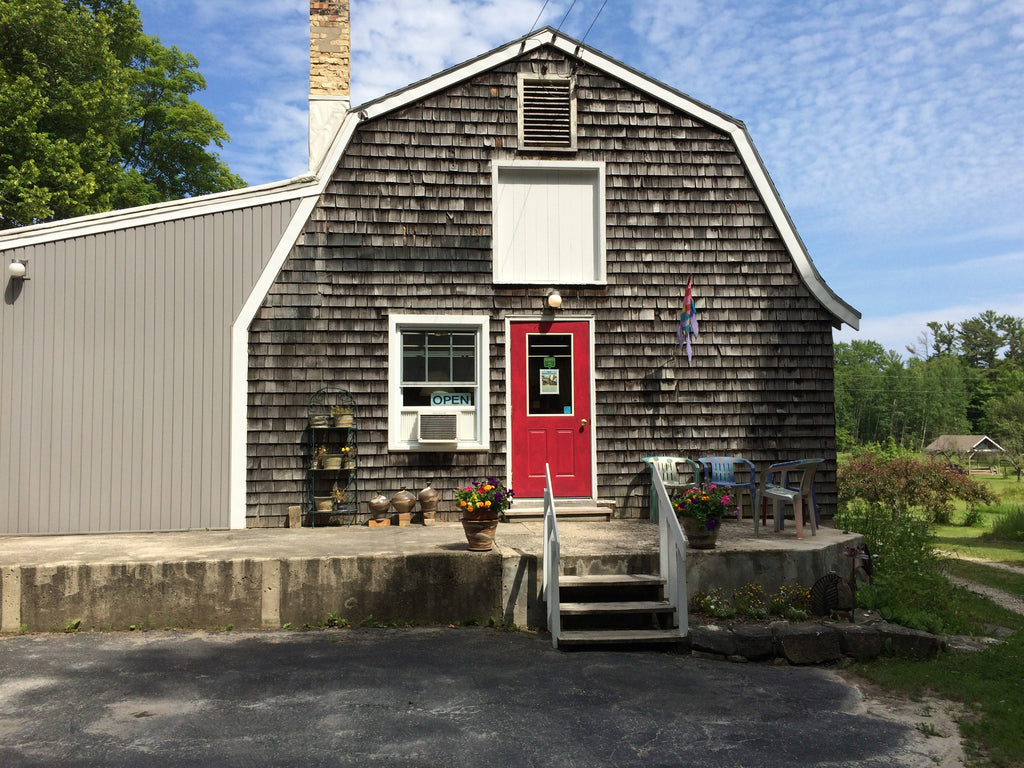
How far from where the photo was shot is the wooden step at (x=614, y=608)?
5.97 metres

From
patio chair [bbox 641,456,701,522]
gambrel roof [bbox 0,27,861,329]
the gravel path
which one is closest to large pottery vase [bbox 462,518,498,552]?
patio chair [bbox 641,456,701,522]

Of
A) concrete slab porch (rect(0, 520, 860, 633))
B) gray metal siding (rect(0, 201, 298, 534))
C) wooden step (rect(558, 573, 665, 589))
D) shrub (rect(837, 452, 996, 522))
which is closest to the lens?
concrete slab porch (rect(0, 520, 860, 633))

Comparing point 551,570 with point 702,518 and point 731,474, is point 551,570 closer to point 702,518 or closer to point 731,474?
point 702,518

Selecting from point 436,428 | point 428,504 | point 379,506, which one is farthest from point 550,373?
point 379,506

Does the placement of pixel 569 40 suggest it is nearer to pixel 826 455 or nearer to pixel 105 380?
pixel 826 455

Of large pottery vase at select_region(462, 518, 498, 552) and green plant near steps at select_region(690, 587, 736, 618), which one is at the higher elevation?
large pottery vase at select_region(462, 518, 498, 552)

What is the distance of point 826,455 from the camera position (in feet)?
29.4

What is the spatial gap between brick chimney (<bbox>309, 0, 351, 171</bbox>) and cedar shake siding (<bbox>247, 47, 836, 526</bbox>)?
0.76 meters

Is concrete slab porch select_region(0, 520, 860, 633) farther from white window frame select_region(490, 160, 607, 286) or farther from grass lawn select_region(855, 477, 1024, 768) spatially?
white window frame select_region(490, 160, 607, 286)

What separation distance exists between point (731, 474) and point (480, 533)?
3.27m

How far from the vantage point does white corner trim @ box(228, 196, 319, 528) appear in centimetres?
814

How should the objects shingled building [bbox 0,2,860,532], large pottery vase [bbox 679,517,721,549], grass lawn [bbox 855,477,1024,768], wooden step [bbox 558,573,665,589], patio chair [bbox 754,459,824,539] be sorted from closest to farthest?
grass lawn [bbox 855,477,1024,768] → wooden step [bbox 558,573,665,589] → large pottery vase [bbox 679,517,721,549] → patio chair [bbox 754,459,824,539] → shingled building [bbox 0,2,860,532]

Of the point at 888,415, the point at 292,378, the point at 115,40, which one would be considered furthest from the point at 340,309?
the point at 888,415

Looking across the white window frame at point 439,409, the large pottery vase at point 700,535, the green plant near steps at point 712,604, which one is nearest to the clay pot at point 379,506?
Result: the white window frame at point 439,409
